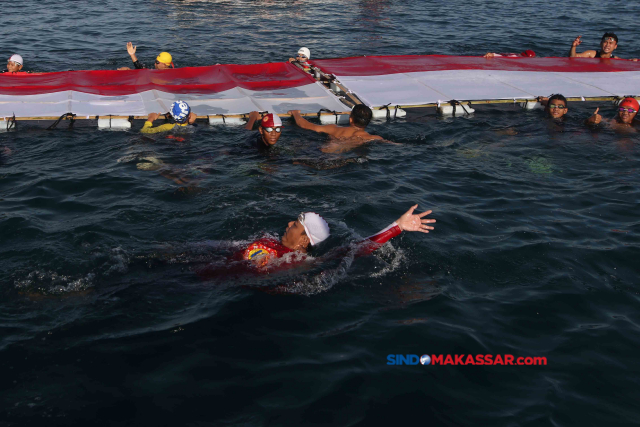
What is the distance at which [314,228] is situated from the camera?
6727mm

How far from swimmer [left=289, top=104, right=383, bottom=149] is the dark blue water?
1.10 feet

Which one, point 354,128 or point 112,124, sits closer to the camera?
point 354,128

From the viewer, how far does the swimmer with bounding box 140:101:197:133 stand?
433 inches

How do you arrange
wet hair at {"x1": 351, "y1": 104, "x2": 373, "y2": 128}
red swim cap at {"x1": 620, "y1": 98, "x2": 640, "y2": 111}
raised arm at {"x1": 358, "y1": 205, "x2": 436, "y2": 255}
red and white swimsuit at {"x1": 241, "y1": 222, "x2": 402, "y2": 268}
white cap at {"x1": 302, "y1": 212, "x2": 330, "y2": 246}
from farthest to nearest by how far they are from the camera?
1. red swim cap at {"x1": 620, "y1": 98, "x2": 640, "y2": 111}
2. wet hair at {"x1": 351, "y1": 104, "x2": 373, "y2": 128}
3. white cap at {"x1": 302, "y1": 212, "x2": 330, "y2": 246}
4. red and white swimsuit at {"x1": 241, "y1": 222, "x2": 402, "y2": 268}
5. raised arm at {"x1": 358, "y1": 205, "x2": 436, "y2": 255}

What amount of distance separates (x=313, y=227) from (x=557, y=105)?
855cm

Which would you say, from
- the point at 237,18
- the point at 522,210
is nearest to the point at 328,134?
the point at 522,210

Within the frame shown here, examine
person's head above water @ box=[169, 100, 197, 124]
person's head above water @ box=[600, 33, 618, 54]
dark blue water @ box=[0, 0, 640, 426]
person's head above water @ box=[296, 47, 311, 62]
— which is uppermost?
person's head above water @ box=[600, 33, 618, 54]

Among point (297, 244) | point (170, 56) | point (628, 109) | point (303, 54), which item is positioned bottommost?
point (297, 244)

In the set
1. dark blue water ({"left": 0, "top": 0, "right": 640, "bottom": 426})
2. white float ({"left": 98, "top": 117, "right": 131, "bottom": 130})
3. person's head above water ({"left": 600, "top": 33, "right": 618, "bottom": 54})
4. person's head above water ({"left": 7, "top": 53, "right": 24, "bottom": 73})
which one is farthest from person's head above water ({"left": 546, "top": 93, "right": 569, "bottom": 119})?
person's head above water ({"left": 7, "top": 53, "right": 24, "bottom": 73})

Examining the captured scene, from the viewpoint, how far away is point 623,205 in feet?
29.8

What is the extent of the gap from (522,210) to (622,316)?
2.85 metres

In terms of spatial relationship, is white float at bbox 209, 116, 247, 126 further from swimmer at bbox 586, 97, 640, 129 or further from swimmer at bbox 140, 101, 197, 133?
swimmer at bbox 586, 97, 640, 129

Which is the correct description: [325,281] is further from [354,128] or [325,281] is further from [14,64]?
[14,64]

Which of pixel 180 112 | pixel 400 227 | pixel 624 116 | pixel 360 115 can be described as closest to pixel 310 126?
pixel 360 115
